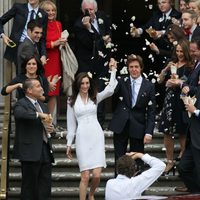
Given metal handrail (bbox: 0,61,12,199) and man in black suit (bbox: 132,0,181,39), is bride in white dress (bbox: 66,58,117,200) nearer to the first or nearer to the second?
metal handrail (bbox: 0,61,12,199)

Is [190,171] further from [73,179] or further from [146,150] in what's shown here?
[73,179]

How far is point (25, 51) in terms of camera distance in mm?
13883

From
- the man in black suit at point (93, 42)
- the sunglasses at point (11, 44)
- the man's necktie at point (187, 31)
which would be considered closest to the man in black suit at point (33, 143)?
the sunglasses at point (11, 44)

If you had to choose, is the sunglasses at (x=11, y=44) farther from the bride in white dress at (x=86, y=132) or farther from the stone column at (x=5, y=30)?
the bride in white dress at (x=86, y=132)

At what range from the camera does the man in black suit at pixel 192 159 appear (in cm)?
1255

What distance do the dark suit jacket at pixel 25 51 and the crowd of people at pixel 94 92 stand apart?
0.02 m

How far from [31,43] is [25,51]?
0.34 meters

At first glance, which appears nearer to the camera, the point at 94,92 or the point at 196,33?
the point at 94,92

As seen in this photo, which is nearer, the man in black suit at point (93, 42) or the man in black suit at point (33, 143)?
the man in black suit at point (33, 143)

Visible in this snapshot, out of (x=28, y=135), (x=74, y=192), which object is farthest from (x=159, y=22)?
(x=28, y=135)

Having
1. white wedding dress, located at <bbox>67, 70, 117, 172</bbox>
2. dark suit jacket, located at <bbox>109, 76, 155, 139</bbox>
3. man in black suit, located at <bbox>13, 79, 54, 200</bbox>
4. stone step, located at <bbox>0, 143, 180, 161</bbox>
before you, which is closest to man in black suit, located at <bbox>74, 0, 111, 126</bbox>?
stone step, located at <bbox>0, 143, 180, 161</bbox>

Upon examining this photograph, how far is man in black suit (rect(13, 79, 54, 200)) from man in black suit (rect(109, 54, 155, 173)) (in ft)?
3.36

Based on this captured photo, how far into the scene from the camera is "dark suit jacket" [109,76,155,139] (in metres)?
13.5

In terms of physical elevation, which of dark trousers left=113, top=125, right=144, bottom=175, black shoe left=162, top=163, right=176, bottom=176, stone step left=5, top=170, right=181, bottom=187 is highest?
dark trousers left=113, top=125, right=144, bottom=175
